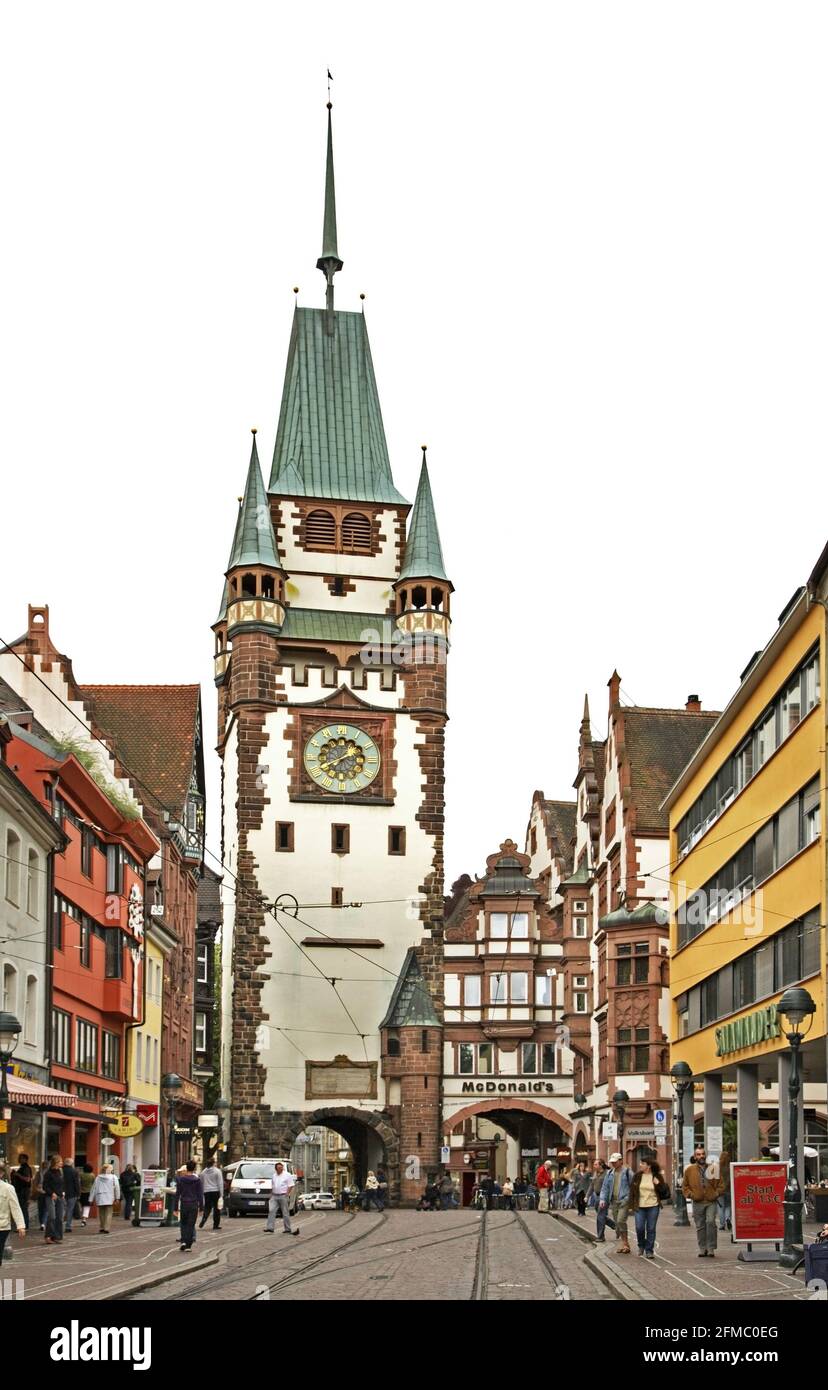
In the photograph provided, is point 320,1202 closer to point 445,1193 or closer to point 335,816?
point 445,1193

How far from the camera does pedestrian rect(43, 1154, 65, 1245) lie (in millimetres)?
31891

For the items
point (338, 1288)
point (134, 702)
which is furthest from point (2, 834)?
point (134, 702)

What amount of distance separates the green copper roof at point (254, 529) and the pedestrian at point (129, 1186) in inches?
1288

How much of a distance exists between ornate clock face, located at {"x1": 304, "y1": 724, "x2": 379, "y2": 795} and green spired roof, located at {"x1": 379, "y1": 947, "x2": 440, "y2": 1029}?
6905 millimetres

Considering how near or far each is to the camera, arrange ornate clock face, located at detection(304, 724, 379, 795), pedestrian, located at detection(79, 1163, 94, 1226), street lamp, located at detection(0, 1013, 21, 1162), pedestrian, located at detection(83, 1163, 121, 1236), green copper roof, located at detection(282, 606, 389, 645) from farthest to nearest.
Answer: green copper roof, located at detection(282, 606, 389, 645)
ornate clock face, located at detection(304, 724, 379, 795)
pedestrian, located at detection(79, 1163, 94, 1226)
pedestrian, located at detection(83, 1163, 121, 1236)
street lamp, located at detection(0, 1013, 21, 1162)

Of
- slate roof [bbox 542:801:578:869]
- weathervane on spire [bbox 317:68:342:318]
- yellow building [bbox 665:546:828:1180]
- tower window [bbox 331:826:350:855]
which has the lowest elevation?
yellow building [bbox 665:546:828:1180]

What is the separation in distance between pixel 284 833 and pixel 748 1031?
35.2 metres

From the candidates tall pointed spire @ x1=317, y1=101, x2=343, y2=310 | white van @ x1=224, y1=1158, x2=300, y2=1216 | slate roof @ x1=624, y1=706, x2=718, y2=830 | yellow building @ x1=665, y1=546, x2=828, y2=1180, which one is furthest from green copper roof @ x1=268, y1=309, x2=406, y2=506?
white van @ x1=224, y1=1158, x2=300, y2=1216

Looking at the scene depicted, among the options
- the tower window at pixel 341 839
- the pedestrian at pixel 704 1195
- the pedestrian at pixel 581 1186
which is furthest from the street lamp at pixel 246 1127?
the pedestrian at pixel 704 1195

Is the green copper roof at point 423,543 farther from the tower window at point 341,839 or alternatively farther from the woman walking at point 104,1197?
the woman walking at point 104,1197

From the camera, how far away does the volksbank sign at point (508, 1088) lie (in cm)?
8394

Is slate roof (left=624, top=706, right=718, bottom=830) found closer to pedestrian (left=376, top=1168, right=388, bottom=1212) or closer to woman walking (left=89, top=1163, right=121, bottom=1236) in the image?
pedestrian (left=376, top=1168, right=388, bottom=1212)

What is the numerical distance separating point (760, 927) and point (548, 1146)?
5440 centimetres

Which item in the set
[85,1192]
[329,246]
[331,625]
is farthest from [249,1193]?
[329,246]
